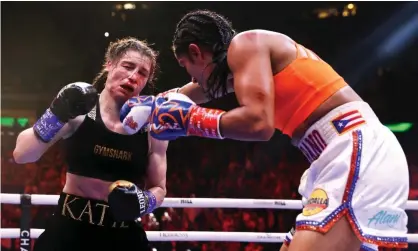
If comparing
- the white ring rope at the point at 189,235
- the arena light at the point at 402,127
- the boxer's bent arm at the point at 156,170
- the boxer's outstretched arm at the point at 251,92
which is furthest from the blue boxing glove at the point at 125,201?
the arena light at the point at 402,127

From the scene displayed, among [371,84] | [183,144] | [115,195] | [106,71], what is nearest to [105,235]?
[115,195]

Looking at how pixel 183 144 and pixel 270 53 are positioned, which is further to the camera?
pixel 183 144

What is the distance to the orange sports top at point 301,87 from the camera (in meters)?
1.45

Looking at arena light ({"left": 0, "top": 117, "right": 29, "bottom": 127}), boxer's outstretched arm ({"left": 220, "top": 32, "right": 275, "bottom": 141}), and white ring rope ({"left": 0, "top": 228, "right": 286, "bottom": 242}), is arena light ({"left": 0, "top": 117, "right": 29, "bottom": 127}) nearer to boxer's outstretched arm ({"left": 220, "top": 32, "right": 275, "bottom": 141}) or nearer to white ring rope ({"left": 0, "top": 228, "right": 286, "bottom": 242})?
white ring rope ({"left": 0, "top": 228, "right": 286, "bottom": 242})

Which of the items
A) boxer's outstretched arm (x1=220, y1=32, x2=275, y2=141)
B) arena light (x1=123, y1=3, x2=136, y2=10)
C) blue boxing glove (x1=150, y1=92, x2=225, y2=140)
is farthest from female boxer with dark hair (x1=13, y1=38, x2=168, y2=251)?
arena light (x1=123, y1=3, x2=136, y2=10)

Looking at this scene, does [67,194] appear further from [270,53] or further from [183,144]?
[183,144]

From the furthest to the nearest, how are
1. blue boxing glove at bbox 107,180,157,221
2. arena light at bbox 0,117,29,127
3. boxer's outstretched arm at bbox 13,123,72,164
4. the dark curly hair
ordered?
arena light at bbox 0,117,29,127 < boxer's outstretched arm at bbox 13,123,72,164 < blue boxing glove at bbox 107,180,157,221 < the dark curly hair

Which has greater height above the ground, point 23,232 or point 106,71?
point 106,71

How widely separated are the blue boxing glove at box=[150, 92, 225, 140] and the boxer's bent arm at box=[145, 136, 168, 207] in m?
0.49

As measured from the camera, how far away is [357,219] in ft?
4.33

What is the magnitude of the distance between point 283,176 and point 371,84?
190 centimetres

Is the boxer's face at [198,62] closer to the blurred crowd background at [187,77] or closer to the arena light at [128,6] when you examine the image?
the blurred crowd background at [187,77]

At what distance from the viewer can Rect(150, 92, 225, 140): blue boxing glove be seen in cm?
142

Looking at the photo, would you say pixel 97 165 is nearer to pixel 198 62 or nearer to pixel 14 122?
pixel 198 62
